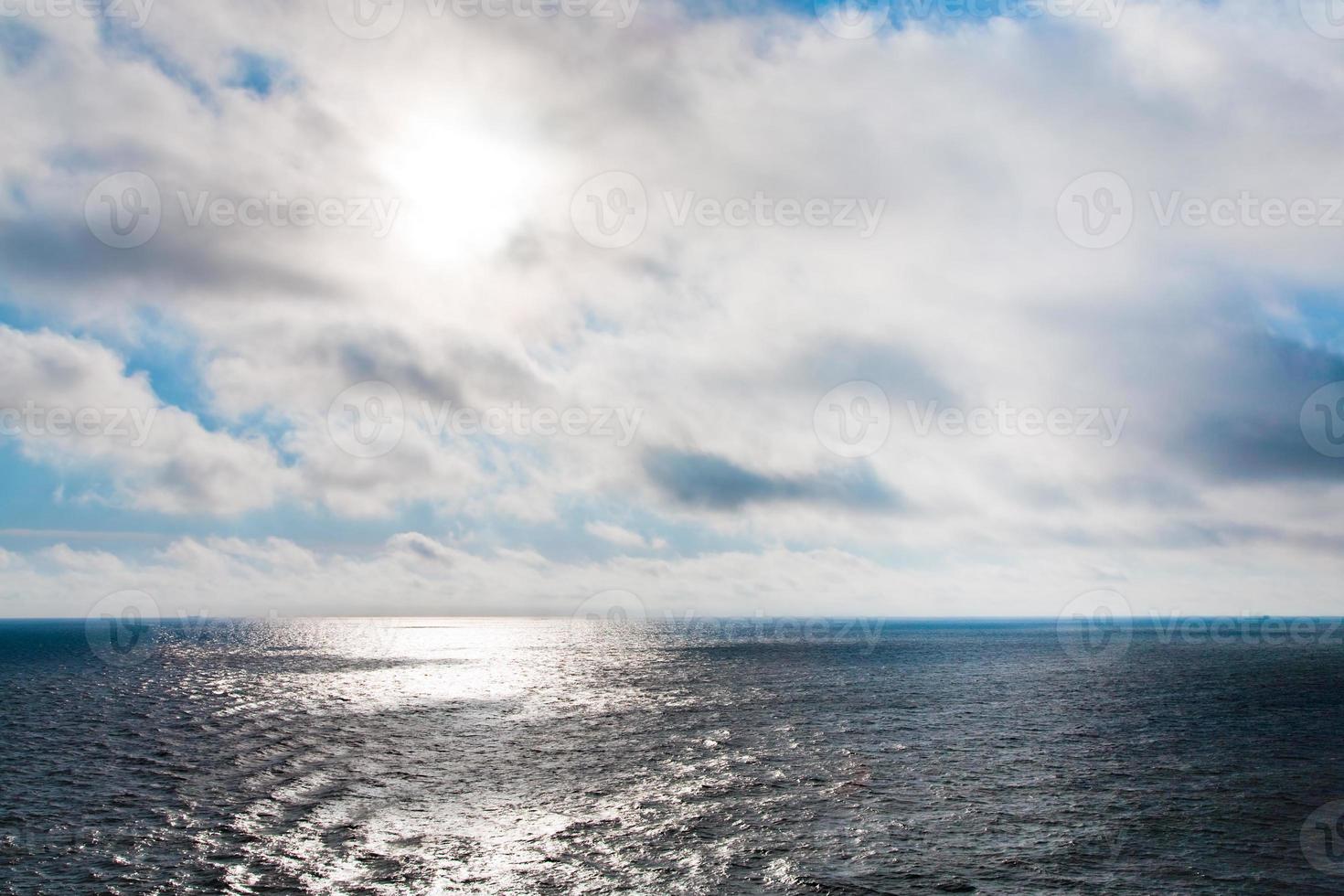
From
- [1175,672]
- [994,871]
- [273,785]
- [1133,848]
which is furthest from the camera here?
[1175,672]

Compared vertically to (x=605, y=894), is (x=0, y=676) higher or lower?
lower

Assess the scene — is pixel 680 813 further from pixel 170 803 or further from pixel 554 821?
pixel 170 803

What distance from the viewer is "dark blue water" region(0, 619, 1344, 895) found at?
35.9 m

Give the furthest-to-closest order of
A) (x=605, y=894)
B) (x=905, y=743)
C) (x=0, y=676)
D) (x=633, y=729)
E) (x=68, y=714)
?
(x=0, y=676), (x=68, y=714), (x=633, y=729), (x=905, y=743), (x=605, y=894)

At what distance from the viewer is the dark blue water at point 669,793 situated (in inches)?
1414

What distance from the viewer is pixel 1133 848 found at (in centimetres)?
4022

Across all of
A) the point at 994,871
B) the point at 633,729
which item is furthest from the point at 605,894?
the point at 633,729

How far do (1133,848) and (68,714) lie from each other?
10290 centimetres

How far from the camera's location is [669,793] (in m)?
50.0

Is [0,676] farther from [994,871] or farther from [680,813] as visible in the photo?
[994,871]

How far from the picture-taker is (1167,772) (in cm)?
5788

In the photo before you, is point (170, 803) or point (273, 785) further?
point (273, 785)

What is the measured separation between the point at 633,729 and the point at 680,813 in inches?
1210

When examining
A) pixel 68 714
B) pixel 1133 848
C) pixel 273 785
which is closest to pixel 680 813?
pixel 1133 848
